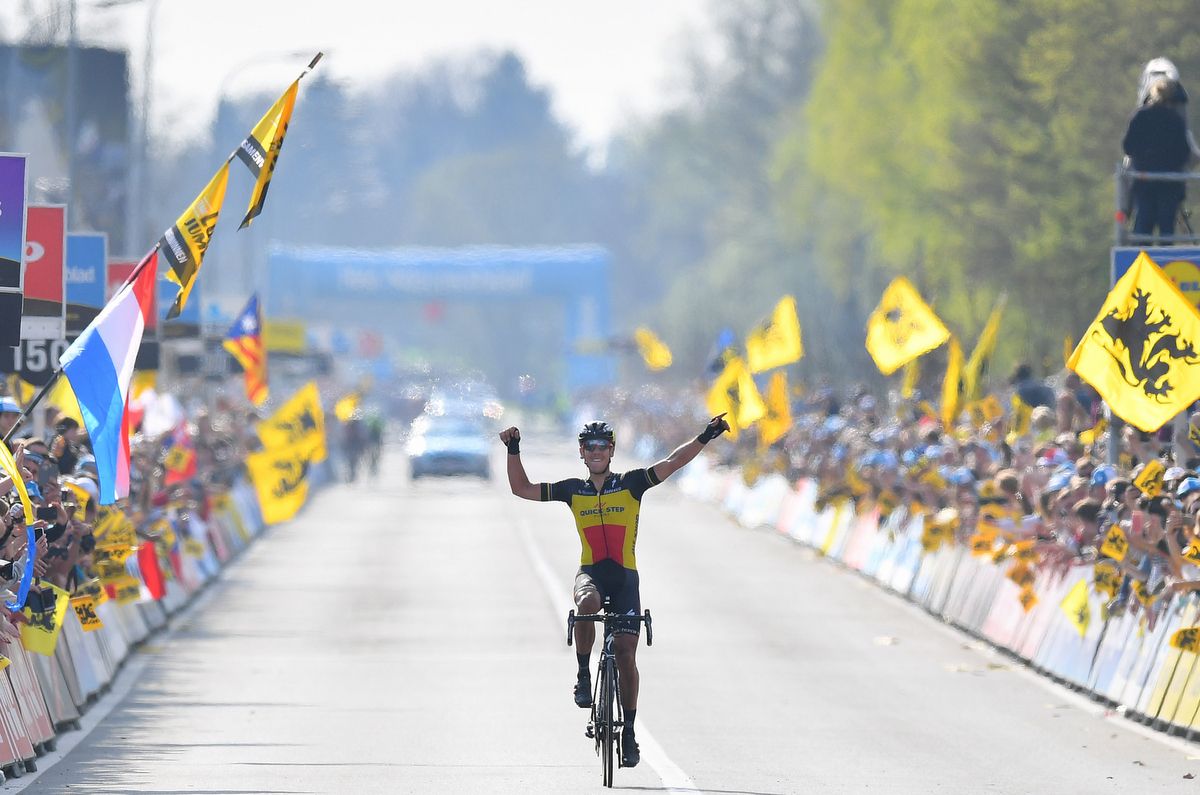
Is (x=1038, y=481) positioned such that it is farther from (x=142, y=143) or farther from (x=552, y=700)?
(x=142, y=143)

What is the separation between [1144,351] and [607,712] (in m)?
6.21

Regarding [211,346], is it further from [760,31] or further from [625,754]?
[760,31]

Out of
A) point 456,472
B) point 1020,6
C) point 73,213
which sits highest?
point 1020,6

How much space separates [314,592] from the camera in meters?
29.1

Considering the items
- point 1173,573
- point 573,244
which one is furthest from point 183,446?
point 573,244

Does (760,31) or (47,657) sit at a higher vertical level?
(760,31)

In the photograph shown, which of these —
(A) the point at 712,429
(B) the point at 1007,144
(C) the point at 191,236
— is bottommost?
(A) the point at 712,429

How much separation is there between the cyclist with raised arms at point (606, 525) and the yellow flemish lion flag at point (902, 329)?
13761mm

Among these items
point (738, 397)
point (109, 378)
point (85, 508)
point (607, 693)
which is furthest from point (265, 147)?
point (738, 397)

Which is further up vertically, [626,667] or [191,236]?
[191,236]

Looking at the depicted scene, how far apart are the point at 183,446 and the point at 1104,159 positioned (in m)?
12.5

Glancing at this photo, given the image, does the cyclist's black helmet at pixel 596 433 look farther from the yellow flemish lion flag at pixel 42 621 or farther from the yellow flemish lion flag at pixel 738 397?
the yellow flemish lion flag at pixel 738 397

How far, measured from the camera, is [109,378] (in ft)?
49.7

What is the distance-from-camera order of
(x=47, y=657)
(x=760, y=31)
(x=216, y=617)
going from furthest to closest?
(x=760, y=31)
(x=216, y=617)
(x=47, y=657)
